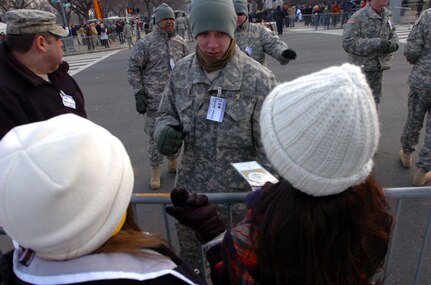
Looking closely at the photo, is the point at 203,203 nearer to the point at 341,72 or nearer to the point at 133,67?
the point at 341,72

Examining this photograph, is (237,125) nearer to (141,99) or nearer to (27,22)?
(27,22)

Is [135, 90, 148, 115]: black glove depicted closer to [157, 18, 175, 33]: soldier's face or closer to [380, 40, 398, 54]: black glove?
[157, 18, 175, 33]: soldier's face

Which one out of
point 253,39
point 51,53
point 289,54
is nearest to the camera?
point 51,53

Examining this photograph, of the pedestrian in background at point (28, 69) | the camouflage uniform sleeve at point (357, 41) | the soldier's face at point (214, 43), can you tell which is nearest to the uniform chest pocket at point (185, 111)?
the soldier's face at point (214, 43)

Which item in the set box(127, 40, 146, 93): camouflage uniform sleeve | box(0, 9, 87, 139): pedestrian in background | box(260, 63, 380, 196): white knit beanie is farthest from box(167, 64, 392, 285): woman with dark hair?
box(127, 40, 146, 93): camouflage uniform sleeve

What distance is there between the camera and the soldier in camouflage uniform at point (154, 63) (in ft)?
13.3

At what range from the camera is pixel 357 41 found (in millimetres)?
4203

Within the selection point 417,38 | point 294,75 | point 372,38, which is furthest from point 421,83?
point 294,75

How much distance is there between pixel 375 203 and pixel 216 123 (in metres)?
1.15

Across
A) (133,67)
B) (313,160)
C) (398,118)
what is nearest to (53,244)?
(313,160)

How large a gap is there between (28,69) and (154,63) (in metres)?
1.94

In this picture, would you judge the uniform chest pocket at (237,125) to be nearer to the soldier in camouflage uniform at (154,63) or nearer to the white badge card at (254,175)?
the white badge card at (254,175)

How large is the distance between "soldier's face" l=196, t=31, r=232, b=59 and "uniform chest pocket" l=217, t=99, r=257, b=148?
283 mm

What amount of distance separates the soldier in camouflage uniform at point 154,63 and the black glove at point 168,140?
2098 millimetres
